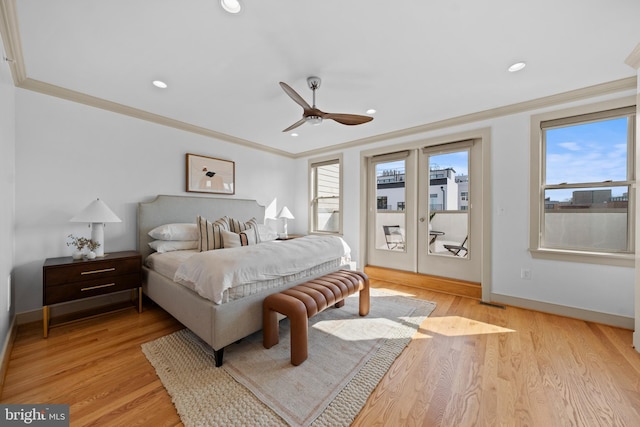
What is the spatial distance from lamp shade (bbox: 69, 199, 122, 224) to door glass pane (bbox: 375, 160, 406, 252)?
3.77m

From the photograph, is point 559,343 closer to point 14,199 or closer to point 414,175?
point 414,175

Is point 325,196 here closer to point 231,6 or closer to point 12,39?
point 231,6

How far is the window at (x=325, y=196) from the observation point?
4.93 meters

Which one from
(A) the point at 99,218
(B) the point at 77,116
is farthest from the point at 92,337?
(B) the point at 77,116

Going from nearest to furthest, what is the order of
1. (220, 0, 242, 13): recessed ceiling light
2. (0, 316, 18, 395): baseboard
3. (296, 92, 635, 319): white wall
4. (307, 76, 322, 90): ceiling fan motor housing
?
(220, 0, 242, 13): recessed ceiling light < (0, 316, 18, 395): baseboard < (307, 76, 322, 90): ceiling fan motor housing < (296, 92, 635, 319): white wall

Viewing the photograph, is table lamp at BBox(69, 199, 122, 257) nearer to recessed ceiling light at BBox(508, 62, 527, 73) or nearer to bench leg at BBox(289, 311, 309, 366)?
bench leg at BBox(289, 311, 309, 366)

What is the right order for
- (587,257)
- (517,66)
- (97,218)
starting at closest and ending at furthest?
(517,66) → (97,218) → (587,257)

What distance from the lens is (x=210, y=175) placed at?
12.8ft

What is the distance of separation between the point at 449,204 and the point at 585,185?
141 centimetres

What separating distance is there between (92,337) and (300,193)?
3919 mm

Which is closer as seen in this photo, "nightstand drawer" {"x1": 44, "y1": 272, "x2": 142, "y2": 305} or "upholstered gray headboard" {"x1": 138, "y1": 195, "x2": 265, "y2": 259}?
"nightstand drawer" {"x1": 44, "y1": 272, "x2": 142, "y2": 305}

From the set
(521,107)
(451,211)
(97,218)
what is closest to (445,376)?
(451,211)

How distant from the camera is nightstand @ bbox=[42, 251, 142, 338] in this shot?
2.23 meters

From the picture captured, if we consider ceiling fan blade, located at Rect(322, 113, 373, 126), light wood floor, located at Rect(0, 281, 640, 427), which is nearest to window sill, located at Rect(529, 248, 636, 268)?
light wood floor, located at Rect(0, 281, 640, 427)
